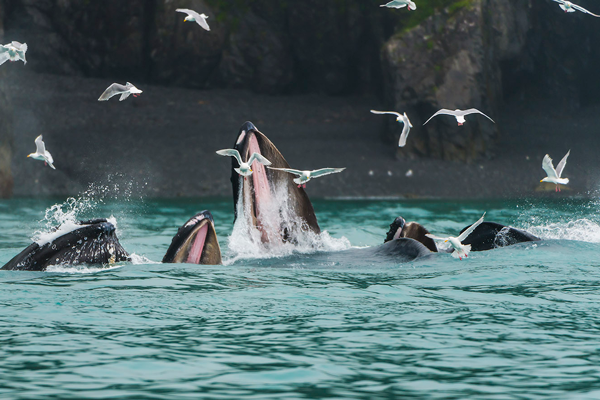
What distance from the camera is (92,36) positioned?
48.2 meters

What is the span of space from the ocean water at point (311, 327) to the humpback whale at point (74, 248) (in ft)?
0.51

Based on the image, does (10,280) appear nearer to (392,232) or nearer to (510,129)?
(392,232)

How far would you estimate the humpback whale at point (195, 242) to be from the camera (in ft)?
28.4

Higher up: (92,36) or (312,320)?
(92,36)

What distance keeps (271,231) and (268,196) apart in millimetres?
457

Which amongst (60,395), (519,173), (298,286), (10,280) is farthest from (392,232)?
(519,173)

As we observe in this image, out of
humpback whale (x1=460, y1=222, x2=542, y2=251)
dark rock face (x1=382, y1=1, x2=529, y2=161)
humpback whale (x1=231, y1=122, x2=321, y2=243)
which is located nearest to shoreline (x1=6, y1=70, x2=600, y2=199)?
dark rock face (x1=382, y1=1, x2=529, y2=161)

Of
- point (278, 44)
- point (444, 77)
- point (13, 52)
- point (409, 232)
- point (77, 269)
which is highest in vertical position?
point (278, 44)

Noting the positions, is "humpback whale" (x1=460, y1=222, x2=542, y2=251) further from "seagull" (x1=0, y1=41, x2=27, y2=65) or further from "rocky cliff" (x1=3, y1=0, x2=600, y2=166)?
"rocky cliff" (x1=3, y1=0, x2=600, y2=166)

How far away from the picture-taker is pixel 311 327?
7.14m

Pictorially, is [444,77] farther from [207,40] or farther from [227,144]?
[207,40]

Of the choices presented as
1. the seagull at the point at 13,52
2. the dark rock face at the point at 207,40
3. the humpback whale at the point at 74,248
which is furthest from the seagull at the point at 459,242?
the dark rock face at the point at 207,40

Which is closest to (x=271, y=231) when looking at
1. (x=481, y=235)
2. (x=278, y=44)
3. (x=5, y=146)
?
(x=481, y=235)

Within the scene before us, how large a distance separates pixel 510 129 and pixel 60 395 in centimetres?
4145
